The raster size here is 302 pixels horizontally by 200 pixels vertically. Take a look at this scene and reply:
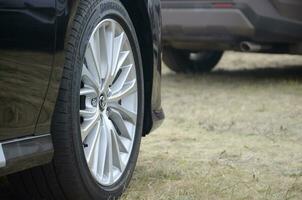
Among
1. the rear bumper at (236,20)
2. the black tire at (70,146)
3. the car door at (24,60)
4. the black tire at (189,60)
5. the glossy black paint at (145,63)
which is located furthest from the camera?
the black tire at (189,60)

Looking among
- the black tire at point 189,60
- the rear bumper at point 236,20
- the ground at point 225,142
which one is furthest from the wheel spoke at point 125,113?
the black tire at point 189,60

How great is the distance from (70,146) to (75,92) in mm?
225

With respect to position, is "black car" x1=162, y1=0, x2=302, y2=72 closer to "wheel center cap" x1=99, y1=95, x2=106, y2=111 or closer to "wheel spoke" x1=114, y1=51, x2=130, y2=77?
"wheel spoke" x1=114, y1=51, x2=130, y2=77

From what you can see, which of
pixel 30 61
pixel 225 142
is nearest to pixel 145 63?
pixel 30 61

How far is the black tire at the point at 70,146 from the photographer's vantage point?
2.70 m

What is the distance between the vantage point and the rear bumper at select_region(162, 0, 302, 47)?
22.6 ft

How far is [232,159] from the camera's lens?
4.23 m

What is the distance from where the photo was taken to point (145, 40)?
3574 mm

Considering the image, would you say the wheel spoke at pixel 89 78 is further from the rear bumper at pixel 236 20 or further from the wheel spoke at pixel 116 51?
the rear bumper at pixel 236 20

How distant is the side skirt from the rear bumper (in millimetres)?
4554

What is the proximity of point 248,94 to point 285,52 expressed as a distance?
78 cm

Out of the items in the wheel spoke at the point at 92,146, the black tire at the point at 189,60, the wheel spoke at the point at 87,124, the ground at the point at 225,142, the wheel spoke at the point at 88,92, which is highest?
the wheel spoke at the point at 88,92

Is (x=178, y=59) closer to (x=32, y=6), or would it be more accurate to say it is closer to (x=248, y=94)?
(x=248, y=94)

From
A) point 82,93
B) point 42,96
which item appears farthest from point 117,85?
point 42,96
